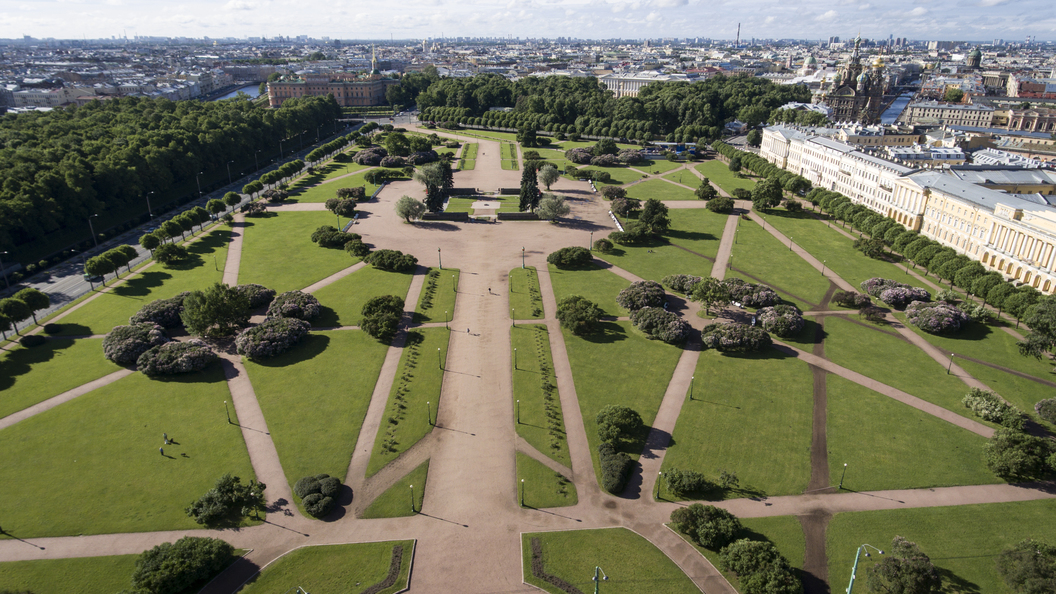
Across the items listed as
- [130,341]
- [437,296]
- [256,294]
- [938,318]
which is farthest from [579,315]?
[130,341]

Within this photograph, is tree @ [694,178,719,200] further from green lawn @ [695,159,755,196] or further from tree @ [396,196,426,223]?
tree @ [396,196,426,223]

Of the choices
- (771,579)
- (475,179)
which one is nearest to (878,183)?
(475,179)

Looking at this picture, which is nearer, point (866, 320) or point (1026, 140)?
point (866, 320)

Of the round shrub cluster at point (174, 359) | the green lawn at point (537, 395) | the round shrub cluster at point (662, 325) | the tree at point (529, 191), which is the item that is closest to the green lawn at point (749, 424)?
the round shrub cluster at point (662, 325)

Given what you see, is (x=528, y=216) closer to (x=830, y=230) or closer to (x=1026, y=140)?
(x=830, y=230)

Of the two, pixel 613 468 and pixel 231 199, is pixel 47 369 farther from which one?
pixel 231 199

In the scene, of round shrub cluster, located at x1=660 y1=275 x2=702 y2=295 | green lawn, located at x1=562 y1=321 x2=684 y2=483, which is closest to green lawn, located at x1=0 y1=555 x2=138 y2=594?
green lawn, located at x1=562 y1=321 x2=684 y2=483
